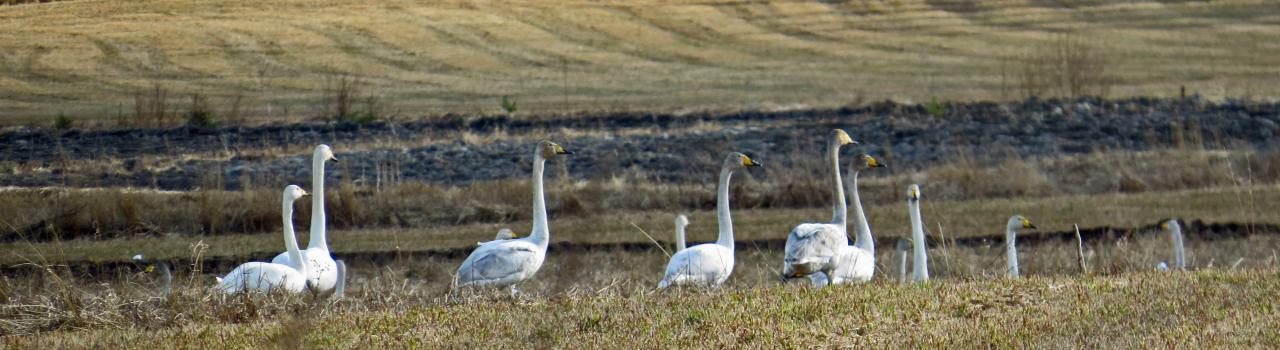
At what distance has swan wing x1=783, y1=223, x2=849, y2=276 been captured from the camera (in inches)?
430

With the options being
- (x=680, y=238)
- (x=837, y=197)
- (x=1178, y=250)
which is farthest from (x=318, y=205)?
(x=1178, y=250)

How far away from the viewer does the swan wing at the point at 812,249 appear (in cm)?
1092

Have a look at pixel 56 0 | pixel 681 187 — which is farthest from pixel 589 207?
pixel 56 0

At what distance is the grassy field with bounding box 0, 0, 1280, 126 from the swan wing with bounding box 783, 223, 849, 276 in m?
11.7

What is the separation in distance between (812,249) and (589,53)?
3739 cm

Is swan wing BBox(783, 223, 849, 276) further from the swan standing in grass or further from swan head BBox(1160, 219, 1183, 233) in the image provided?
swan head BBox(1160, 219, 1183, 233)

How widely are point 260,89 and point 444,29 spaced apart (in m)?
17.7

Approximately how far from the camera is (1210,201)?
65.0 feet

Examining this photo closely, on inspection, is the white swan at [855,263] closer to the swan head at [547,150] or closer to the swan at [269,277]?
the swan head at [547,150]

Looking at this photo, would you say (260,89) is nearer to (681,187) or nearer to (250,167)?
(250,167)

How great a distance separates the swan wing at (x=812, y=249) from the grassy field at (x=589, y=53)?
11.7m

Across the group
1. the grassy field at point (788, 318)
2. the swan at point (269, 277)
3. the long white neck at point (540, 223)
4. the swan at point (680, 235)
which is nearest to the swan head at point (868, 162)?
the swan at point (680, 235)

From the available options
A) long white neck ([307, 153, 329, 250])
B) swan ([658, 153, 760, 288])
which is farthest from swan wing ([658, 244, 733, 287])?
long white neck ([307, 153, 329, 250])

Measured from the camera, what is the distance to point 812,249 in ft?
36.7
